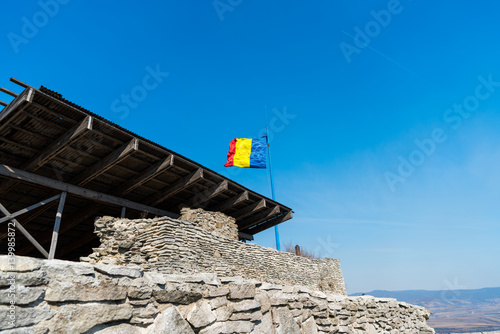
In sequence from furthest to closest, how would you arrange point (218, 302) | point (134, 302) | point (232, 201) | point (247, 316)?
point (232, 201)
point (247, 316)
point (218, 302)
point (134, 302)

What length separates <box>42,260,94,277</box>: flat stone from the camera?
2.00m

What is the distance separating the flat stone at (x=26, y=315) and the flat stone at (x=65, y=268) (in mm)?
211

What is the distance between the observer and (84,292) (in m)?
2.08

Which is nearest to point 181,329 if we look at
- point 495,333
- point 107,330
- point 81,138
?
point 107,330

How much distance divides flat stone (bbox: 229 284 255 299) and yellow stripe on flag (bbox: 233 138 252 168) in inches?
456

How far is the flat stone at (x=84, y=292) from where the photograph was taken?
1938 millimetres

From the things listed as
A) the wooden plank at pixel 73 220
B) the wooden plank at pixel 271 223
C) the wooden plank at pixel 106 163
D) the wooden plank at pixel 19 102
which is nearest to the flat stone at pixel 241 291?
the wooden plank at pixel 106 163

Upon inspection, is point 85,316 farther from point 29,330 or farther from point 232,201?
point 232,201

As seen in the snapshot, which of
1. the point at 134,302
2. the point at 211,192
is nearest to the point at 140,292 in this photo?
the point at 134,302

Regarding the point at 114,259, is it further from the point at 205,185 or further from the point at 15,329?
the point at 15,329

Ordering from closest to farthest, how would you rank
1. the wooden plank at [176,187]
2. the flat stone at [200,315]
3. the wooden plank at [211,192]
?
the flat stone at [200,315], the wooden plank at [176,187], the wooden plank at [211,192]

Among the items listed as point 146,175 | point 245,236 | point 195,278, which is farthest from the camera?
point 245,236

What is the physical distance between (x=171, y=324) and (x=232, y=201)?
9053mm

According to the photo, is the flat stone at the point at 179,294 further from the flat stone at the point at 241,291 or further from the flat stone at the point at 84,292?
the flat stone at the point at 241,291
